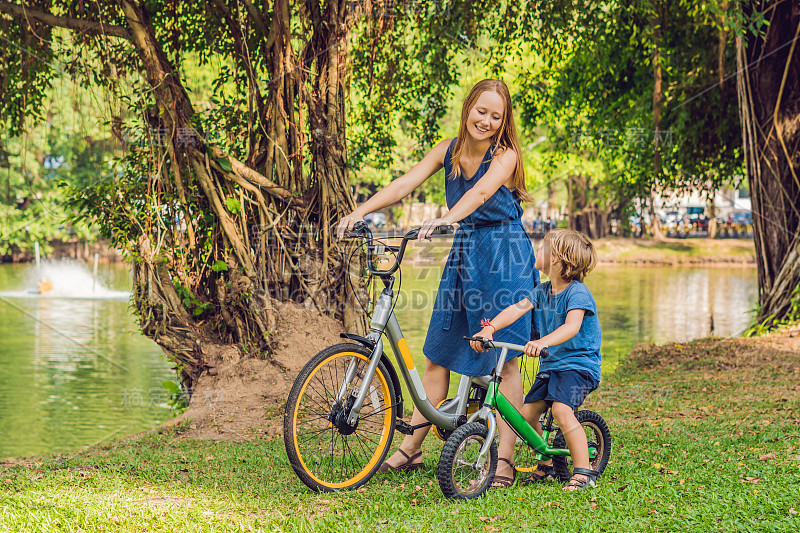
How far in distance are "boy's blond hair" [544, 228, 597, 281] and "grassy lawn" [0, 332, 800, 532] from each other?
1022 millimetres

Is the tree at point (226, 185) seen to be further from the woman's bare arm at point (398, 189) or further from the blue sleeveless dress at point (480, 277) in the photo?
the blue sleeveless dress at point (480, 277)

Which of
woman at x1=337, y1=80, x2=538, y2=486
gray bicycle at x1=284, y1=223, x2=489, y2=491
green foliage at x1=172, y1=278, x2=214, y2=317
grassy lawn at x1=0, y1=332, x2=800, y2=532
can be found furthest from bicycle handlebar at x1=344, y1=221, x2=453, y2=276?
green foliage at x1=172, y1=278, x2=214, y2=317

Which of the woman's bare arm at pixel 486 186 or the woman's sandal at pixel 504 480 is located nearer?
the woman's bare arm at pixel 486 186

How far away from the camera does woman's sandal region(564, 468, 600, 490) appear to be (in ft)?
11.8

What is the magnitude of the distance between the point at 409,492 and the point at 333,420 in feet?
1.77

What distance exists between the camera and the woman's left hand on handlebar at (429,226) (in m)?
3.28

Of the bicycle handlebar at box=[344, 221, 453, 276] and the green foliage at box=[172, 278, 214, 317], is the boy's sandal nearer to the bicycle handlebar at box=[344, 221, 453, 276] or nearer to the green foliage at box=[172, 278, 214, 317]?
the bicycle handlebar at box=[344, 221, 453, 276]

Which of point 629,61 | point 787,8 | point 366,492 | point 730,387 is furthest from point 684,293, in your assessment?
point 366,492

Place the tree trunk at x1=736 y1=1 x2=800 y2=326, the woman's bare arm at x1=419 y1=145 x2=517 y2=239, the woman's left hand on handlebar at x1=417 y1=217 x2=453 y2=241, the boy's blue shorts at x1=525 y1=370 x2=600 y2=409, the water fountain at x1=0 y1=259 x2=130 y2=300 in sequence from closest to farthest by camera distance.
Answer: the woman's left hand on handlebar at x1=417 y1=217 x2=453 y2=241 → the woman's bare arm at x1=419 y1=145 x2=517 y2=239 → the boy's blue shorts at x1=525 y1=370 x2=600 y2=409 → the tree trunk at x1=736 y1=1 x2=800 y2=326 → the water fountain at x1=0 y1=259 x2=130 y2=300

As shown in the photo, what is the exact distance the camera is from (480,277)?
379 centimetres

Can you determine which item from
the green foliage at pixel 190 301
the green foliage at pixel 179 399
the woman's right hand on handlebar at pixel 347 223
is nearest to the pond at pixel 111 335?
the green foliage at pixel 179 399

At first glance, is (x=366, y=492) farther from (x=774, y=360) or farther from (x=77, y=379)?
(x=77, y=379)

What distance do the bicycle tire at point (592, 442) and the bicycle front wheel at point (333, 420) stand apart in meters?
0.85

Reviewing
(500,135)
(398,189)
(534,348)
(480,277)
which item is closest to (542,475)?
(534,348)
